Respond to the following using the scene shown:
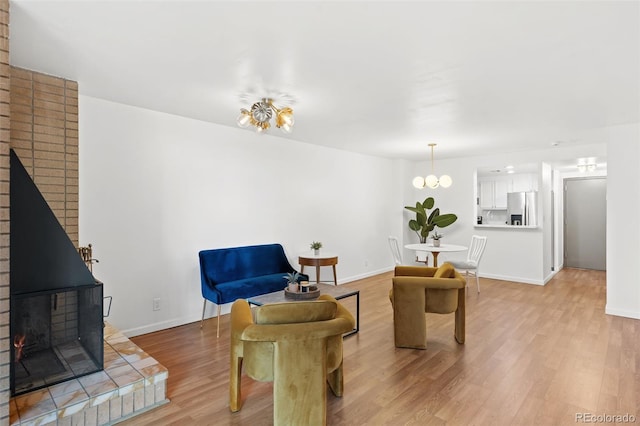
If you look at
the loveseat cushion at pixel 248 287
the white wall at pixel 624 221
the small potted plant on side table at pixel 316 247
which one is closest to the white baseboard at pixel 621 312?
the white wall at pixel 624 221

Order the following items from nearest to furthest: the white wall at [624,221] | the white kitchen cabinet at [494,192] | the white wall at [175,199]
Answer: the white wall at [175,199]
the white wall at [624,221]
the white kitchen cabinet at [494,192]

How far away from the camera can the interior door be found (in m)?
7.18

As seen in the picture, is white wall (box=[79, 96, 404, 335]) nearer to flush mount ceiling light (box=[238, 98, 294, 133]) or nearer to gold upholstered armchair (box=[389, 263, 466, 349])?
flush mount ceiling light (box=[238, 98, 294, 133])

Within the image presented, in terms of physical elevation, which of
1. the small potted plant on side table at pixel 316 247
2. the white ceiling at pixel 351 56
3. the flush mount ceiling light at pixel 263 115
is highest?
the white ceiling at pixel 351 56

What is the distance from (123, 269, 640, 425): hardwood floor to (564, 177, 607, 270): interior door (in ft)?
12.8

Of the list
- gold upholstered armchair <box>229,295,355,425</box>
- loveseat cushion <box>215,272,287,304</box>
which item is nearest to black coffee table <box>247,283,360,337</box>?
loveseat cushion <box>215,272,287,304</box>

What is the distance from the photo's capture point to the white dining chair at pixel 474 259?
5426 mm

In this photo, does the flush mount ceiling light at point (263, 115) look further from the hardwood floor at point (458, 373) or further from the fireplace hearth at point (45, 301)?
the hardwood floor at point (458, 373)

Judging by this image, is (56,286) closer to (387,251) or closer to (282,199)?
(282,199)

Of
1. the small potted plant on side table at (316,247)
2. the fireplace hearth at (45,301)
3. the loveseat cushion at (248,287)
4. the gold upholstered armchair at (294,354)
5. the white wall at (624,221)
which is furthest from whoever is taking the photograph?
the small potted plant on side table at (316,247)

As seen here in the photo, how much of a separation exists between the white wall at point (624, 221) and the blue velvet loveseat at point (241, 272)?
3.86 m
